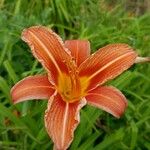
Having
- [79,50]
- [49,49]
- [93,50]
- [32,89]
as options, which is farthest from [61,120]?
[93,50]

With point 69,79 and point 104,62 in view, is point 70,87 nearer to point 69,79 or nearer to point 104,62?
point 69,79

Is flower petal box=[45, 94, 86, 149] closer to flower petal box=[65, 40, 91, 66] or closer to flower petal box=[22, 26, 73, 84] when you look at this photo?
flower petal box=[22, 26, 73, 84]

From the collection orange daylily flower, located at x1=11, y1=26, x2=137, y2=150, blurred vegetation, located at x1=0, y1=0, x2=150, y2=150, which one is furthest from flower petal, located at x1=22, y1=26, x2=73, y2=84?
blurred vegetation, located at x1=0, y1=0, x2=150, y2=150

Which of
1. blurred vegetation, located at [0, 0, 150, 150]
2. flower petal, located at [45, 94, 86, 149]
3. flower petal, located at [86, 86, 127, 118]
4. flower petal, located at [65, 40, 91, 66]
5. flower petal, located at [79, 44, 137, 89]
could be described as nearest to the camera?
flower petal, located at [45, 94, 86, 149]

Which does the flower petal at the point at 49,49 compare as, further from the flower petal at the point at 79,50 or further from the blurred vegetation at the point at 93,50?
the blurred vegetation at the point at 93,50

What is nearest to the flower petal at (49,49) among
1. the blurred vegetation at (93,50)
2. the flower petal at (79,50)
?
the flower petal at (79,50)
